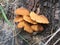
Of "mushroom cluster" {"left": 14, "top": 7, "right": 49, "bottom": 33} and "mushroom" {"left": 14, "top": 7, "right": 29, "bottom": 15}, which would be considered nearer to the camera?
"mushroom cluster" {"left": 14, "top": 7, "right": 49, "bottom": 33}

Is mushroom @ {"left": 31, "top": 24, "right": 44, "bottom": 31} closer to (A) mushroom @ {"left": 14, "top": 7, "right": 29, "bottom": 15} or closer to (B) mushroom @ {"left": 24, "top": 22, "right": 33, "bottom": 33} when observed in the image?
(B) mushroom @ {"left": 24, "top": 22, "right": 33, "bottom": 33}

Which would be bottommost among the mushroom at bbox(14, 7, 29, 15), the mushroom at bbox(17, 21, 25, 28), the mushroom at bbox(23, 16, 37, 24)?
the mushroom at bbox(17, 21, 25, 28)

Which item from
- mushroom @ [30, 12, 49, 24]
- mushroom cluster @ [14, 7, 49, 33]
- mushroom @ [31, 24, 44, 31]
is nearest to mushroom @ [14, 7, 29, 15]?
mushroom cluster @ [14, 7, 49, 33]

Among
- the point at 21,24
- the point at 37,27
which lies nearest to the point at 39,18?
the point at 37,27

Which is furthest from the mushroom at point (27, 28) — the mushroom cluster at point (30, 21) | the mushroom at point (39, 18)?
the mushroom at point (39, 18)

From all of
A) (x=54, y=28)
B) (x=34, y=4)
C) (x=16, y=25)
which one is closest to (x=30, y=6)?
(x=34, y=4)

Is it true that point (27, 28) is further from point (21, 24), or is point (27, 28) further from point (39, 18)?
point (39, 18)

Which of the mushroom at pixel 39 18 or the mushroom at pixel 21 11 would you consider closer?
the mushroom at pixel 39 18

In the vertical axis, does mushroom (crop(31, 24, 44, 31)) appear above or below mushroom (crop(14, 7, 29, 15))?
below

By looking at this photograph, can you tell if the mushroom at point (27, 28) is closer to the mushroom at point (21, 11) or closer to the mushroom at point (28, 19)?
the mushroom at point (28, 19)
